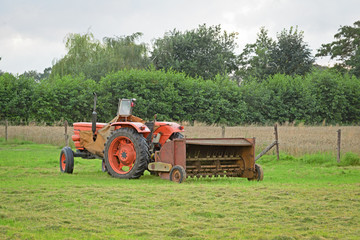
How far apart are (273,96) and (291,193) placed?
31.5 metres

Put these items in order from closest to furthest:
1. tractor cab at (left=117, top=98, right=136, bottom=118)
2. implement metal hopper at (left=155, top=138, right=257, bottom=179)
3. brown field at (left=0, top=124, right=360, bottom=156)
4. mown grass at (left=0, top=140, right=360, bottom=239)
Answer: mown grass at (left=0, top=140, right=360, bottom=239), implement metal hopper at (left=155, top=138, right=257, bottom=179), tractor cab at (left=117, top=98, right=136, bottom=118), brown field at (left=0, top=124, right=360, bottom=156)

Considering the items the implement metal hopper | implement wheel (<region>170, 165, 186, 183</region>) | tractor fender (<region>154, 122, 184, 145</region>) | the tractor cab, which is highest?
the tractor cab

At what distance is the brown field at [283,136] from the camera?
722 inches

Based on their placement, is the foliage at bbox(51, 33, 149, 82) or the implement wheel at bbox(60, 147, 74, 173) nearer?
the implement wheel at bbox(60, 147, 74, 173)

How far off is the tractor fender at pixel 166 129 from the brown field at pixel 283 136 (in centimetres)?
724

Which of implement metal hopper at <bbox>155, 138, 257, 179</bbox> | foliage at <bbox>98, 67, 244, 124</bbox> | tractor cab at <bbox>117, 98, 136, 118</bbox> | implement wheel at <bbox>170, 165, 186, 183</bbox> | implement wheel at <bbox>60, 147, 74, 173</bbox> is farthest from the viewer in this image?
foliage at <bbox>98, 67, 244, 124</bbox>

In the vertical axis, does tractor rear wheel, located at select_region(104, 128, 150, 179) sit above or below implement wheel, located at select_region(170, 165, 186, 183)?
above

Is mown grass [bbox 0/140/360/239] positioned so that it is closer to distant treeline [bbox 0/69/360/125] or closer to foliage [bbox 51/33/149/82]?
Result: distant treeline [bbox 0/69/360/125]

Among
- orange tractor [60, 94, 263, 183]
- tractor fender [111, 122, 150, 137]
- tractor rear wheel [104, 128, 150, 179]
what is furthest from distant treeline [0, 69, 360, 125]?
tractor fender [111, 122, 150, 137]

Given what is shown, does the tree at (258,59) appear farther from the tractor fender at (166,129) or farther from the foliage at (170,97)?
the tractor fender at (166,129)

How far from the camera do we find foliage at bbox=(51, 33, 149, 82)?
42719mm

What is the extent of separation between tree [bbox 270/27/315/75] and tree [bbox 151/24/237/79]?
17.3 ft

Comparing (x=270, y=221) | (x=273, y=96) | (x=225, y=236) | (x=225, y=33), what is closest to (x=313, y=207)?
(x=270, y=221)

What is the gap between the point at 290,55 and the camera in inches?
2094
